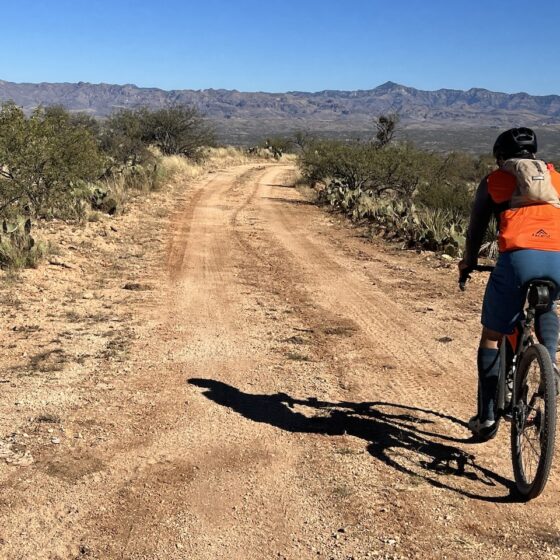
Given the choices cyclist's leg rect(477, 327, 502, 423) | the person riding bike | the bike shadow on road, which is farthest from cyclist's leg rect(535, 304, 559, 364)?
the bike shadow on road

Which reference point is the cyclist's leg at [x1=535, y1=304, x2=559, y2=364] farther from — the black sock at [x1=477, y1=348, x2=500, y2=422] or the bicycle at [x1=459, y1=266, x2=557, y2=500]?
the black sock at [x1=477, y1=348, x2=500, y2=422]

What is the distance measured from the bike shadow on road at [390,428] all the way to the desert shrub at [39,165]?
7.73 metres

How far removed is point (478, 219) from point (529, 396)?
0.99 metres

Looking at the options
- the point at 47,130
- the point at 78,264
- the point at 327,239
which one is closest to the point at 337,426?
the point at 78,264

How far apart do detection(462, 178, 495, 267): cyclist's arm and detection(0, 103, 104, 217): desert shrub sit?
930cm

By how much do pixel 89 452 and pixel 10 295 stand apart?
3.87 meters

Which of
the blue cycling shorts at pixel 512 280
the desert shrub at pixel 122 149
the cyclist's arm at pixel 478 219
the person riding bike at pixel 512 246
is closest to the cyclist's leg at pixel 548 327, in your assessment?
the person riding bike at pixel 512 246

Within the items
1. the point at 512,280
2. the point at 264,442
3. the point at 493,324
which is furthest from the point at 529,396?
the point at 264,442

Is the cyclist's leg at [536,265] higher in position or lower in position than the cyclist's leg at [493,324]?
higher

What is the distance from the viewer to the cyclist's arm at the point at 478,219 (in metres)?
3.31

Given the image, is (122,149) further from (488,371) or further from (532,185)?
(532,185)

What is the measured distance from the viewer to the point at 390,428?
4066 millimetres

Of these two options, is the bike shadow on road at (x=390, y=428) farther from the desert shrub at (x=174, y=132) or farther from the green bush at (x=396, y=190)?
the desert shrub at (x=174, y=132)

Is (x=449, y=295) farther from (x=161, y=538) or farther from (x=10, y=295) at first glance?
(x=161, y=538)
